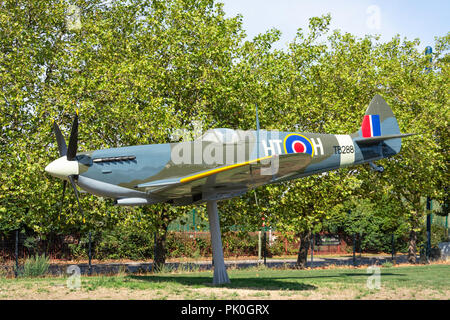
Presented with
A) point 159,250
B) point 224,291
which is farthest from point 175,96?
point 224,291

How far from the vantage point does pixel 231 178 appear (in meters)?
10.4

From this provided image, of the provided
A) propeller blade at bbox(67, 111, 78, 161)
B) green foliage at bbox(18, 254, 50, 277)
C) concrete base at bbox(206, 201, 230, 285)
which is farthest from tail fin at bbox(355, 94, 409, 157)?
green foliage at bbox(18, 254, 50, 277)

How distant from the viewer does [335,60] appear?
24969 mm

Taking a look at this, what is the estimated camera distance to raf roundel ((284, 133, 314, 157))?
1208 centimetres

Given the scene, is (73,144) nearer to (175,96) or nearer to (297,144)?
(297,144)

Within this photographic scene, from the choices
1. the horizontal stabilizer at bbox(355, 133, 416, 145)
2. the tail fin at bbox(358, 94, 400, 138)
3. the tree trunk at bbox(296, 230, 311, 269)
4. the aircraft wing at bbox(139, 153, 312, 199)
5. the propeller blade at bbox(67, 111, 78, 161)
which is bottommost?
the tree trunk at bbox(296, 230, 311, 269)

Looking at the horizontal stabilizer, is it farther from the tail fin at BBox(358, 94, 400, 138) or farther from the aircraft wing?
the aircraft wing

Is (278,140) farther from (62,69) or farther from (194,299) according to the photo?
(62,69)

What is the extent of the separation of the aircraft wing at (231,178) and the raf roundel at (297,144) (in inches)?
53.4

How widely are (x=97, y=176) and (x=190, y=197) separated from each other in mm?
2588

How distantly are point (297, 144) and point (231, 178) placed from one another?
2825mm

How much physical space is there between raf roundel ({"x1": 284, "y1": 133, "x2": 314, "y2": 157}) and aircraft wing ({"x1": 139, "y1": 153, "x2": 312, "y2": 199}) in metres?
1.36

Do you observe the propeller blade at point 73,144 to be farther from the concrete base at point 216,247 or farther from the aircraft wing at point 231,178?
the concrete base at point 216,247

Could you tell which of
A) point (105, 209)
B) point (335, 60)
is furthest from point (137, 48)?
point (335, 60)
